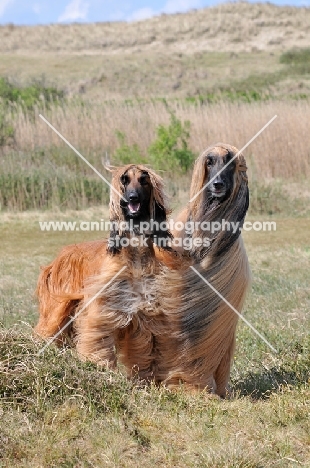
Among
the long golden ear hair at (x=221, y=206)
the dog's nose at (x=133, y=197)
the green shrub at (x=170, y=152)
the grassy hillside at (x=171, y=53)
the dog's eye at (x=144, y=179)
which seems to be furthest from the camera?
the grassy hillside at (x=171, y=53)

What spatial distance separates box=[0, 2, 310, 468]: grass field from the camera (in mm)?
4164

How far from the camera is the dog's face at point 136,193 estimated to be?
5.08 meters

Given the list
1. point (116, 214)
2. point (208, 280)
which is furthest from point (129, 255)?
point (208, 280)

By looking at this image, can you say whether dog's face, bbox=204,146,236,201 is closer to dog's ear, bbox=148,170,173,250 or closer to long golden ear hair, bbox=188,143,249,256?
A: long golden ear hair, bbox=188,143,249,256

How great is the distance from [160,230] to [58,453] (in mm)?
1650

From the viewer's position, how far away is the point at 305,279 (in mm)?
8883

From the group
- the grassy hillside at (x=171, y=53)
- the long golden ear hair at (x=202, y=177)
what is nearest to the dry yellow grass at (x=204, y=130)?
the long golden ear hair at (x=202, y=177)

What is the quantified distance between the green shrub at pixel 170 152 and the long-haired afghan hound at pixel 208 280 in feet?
29.4

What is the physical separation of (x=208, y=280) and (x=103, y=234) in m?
7.54

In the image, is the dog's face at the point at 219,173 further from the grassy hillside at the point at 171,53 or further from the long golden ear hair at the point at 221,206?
the grassy hillside at the point at 171,53

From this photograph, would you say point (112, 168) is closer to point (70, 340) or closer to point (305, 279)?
point (70, 340)

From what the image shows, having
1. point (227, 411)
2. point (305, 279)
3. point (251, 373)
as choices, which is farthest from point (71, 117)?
point (227, 411)

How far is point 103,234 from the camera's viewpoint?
12.8 metres

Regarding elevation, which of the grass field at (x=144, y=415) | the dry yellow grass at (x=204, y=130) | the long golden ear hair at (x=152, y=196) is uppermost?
the dry yellow grass at (x=204, y=130)
